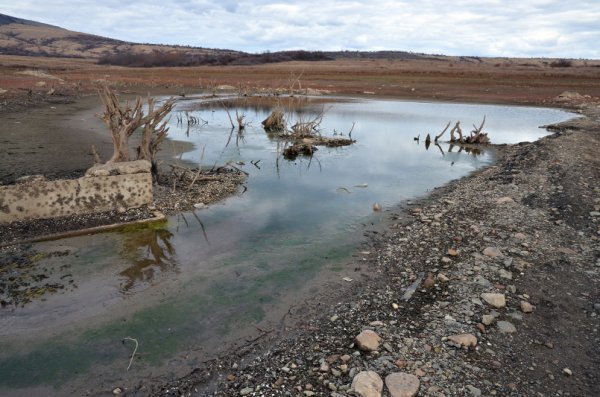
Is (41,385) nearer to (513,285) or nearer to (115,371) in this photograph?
(115,371)

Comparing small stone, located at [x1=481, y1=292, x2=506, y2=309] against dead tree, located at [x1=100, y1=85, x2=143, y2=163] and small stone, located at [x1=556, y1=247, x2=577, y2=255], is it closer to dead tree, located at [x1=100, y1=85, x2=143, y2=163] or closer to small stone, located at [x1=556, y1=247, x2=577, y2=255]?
small stone, located at [x1=556, y1=247, x2=577, y2=255]

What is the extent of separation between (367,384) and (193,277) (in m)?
3.62

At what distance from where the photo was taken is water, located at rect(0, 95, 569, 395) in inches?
197

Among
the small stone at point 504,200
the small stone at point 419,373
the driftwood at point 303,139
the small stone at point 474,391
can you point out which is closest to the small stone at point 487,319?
the small stone at point 474,391

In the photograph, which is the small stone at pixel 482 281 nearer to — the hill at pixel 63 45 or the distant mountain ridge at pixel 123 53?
the distant mountain ridge at pixel 123 53

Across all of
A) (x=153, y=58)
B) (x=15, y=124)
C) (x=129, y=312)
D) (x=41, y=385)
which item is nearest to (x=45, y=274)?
(x=129, y=312)

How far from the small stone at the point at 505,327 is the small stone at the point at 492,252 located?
2.06 meters

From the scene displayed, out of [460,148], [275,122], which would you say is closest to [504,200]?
[460,148]

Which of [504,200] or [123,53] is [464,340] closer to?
[504,200]

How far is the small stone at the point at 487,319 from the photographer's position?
213 inches

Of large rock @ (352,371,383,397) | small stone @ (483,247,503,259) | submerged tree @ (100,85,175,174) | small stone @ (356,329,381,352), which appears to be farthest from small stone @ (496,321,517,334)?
submerged tree @ (100,85,175,174)

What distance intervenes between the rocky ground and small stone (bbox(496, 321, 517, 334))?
0.02 m

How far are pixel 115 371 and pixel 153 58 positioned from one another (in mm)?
106097

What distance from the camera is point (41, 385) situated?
15.1ft
